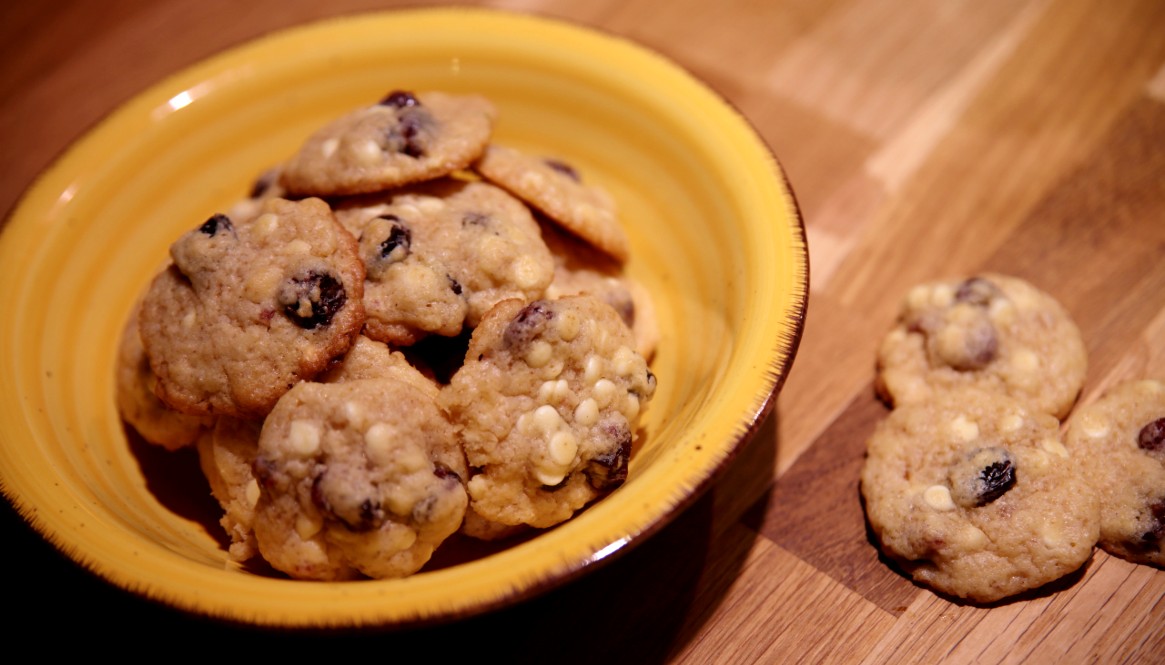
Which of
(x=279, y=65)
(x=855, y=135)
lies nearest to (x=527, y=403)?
(x=279, y=65)

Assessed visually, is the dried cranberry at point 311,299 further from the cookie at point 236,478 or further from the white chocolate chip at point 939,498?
the white chocolate chip at point 939,498

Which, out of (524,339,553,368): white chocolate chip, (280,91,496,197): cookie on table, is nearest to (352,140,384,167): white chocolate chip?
(280,91,496,197): cookie on table

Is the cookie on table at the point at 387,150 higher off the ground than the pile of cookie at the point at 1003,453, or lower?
higher

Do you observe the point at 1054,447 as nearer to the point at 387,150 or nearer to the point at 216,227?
the point at 387,150

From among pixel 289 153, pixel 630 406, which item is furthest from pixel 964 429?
pixel 289 153

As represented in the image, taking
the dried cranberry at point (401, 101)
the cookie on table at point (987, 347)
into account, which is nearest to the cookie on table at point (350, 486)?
the dried cranberry at point (401, 101)
